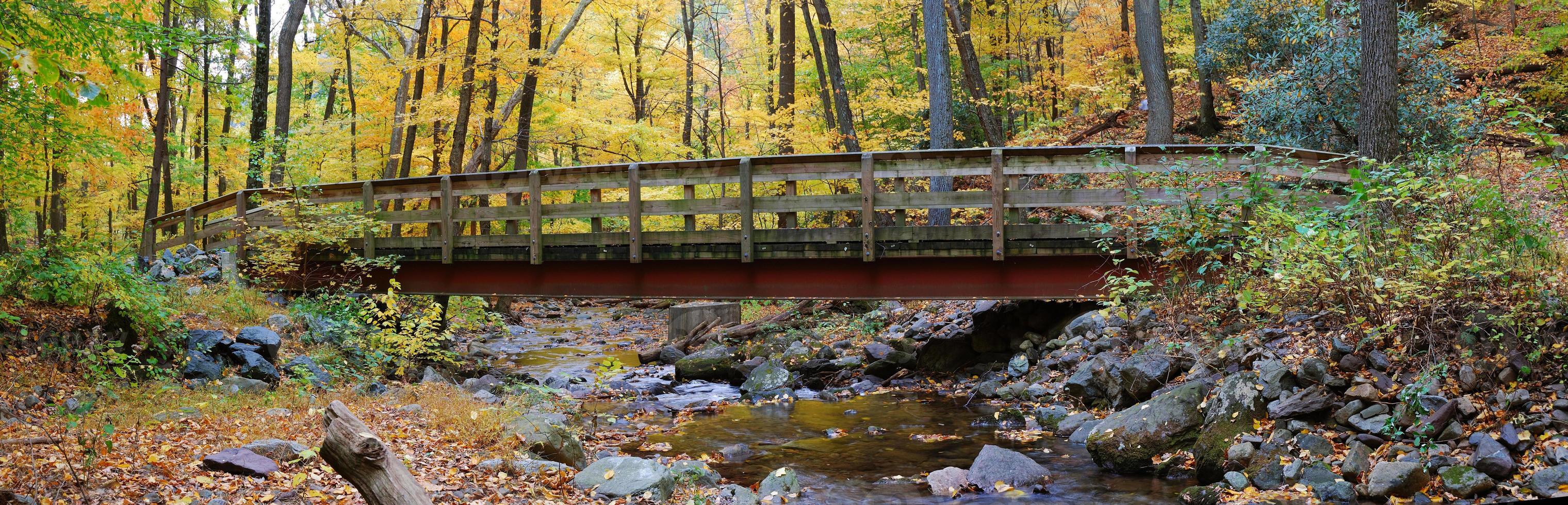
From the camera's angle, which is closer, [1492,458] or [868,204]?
[1492,458]

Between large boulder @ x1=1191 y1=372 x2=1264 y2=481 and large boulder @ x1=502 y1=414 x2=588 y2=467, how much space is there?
16.0 ft

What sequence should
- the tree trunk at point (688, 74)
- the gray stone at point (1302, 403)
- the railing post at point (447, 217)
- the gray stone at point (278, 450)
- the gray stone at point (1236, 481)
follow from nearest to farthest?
the gray stone at point (278, 450) < the gray stone at point (1236, 481) < the gray stone at point (1302, 403) < the railing post at point (447, 217) < the tree trunk at point (688, 74)

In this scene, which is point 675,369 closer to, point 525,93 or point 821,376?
point 821,376

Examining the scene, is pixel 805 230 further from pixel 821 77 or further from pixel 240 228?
pixel 821 77

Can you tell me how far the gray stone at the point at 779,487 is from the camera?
6789mm

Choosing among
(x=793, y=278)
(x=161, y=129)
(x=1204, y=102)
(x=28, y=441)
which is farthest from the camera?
(x=1204, y=102)

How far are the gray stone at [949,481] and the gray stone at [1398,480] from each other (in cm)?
267

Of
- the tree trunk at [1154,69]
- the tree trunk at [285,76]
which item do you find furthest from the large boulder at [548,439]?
the tree trunk at [1154,69]

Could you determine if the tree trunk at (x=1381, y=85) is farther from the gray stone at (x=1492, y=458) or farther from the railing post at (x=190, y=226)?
the railing post at (x=190, y=226)

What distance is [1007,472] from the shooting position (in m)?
7.10

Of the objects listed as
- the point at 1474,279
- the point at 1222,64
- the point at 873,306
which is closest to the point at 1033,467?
the point at 1474,279

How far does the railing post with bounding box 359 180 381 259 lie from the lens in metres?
11.8

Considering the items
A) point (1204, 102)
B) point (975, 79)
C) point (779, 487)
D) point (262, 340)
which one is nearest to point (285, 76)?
point (262, 340)

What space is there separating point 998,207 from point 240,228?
1085 cm
